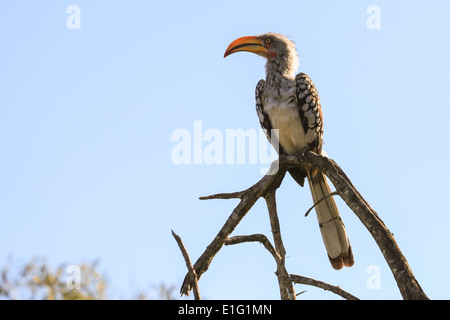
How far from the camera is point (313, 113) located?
613 cm

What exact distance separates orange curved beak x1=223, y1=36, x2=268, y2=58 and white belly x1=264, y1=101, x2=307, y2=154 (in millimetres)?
915

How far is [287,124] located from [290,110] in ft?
0.50

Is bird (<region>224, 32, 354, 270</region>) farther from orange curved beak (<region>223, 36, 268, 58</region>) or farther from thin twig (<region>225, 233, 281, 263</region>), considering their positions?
thin twig (<region>225, 233, 281, 263</region>)

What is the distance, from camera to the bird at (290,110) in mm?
5789

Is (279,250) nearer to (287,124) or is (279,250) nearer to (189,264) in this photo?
(189,264)

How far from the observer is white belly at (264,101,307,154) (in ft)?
20.1

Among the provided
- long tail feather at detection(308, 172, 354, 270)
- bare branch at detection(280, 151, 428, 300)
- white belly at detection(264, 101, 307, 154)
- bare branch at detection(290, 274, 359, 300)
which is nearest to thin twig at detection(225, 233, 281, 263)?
bare branch at detection(290, 274, 359, 300)

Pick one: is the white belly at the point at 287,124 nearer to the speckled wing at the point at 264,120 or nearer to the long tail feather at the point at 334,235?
the speckled wing at the point at 264,120

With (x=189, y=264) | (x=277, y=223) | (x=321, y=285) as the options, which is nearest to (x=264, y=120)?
(x=277, y=223)

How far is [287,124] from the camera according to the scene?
6.12 meters

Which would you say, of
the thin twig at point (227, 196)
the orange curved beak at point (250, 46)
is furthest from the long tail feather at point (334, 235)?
the orange curved beak at point (250, 46)

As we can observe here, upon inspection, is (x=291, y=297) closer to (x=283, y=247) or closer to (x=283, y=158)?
(x=283, y=247)
